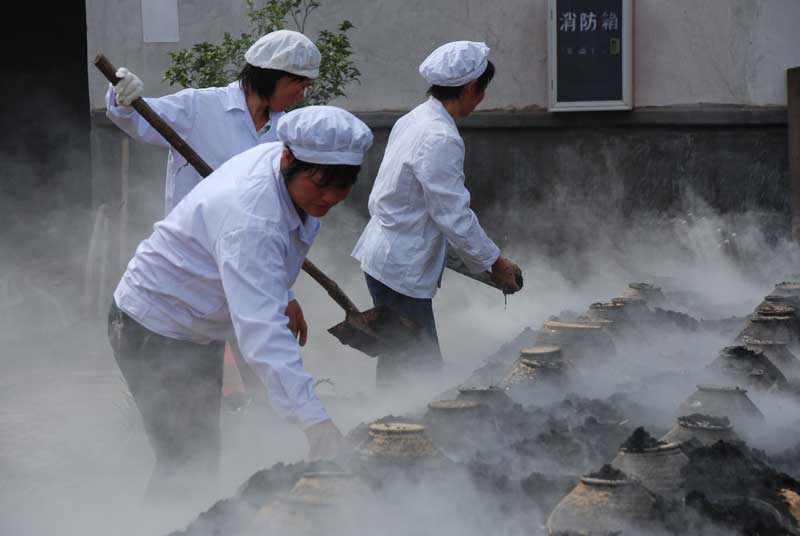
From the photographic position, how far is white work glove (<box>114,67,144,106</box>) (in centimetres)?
465

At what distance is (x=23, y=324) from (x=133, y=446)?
16.0 ft

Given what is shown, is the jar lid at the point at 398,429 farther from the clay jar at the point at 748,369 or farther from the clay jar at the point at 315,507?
the clay jar at the point at 748,369

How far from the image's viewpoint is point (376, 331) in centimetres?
496

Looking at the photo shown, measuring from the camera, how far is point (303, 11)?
10.2 m

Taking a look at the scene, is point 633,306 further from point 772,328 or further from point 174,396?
point 174,396

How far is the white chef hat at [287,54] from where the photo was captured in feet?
15.1

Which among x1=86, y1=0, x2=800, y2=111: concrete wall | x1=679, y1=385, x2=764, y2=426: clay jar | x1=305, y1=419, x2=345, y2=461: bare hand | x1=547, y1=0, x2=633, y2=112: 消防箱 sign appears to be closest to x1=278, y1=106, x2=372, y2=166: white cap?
x1=305, y1=419, x2=345, y2=461: bare hand

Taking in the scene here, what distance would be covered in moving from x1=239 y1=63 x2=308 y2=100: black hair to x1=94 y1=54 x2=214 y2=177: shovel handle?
39cm

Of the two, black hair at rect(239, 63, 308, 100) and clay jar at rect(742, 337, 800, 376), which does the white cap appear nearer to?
black hair at rect(239, 63, 308, 100)

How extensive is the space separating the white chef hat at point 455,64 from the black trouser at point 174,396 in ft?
6.18

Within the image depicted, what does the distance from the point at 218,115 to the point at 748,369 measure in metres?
2.34

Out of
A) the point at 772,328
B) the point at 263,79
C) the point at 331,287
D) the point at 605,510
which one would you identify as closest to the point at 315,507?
the point at 605,510

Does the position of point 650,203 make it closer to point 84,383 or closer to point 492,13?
point 492,13

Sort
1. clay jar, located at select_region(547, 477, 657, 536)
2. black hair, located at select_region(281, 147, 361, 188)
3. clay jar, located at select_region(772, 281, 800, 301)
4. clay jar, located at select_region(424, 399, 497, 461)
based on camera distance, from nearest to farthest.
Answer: clay jar, located at select_region(547, 477, 657, 536) < black hair, located at select_region(281, 147, 361, 188) < clay jar, located at select_region(424, 399, 497, 461) < clay jar, located at select_region(772, 281, 800, 301)
